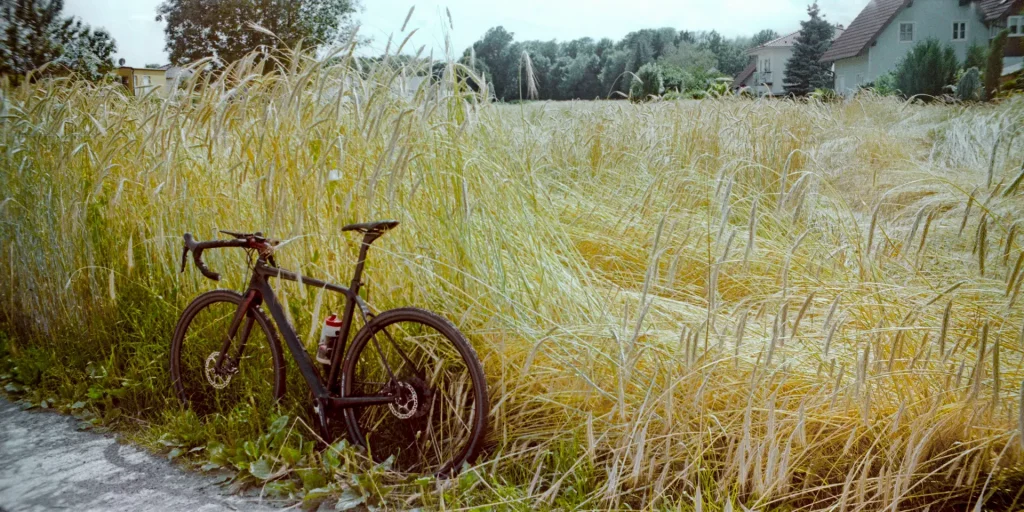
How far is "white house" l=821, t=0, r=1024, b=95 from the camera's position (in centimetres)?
423

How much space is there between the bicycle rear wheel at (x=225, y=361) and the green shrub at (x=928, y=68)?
4.96 m

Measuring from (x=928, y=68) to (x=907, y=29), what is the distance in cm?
170

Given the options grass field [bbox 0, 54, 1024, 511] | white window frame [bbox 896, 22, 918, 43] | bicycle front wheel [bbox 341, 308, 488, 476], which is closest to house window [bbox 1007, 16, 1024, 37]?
grass field [bbox 0, 54, 1024, 511]

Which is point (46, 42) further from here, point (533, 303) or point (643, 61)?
point (643, 61)

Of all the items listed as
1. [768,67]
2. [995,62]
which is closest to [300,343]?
[995,62]

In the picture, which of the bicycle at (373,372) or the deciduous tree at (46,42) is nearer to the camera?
the bicycle at (373,372)

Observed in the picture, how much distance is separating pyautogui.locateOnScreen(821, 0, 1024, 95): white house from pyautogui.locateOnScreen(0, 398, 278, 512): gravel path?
11.9 feet

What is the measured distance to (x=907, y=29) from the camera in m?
5.03

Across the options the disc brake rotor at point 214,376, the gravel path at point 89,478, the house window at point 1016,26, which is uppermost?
the house window at point 1016,26

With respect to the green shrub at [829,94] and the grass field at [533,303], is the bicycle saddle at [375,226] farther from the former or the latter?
the green shrub at [829,94]

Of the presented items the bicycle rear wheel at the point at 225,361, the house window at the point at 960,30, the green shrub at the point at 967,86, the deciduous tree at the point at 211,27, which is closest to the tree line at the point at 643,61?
the green shrub at the point at 967,86

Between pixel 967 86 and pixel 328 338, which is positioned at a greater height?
pixel 967 86

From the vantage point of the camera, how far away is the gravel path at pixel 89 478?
2.38 meters

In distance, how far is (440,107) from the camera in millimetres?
2920
